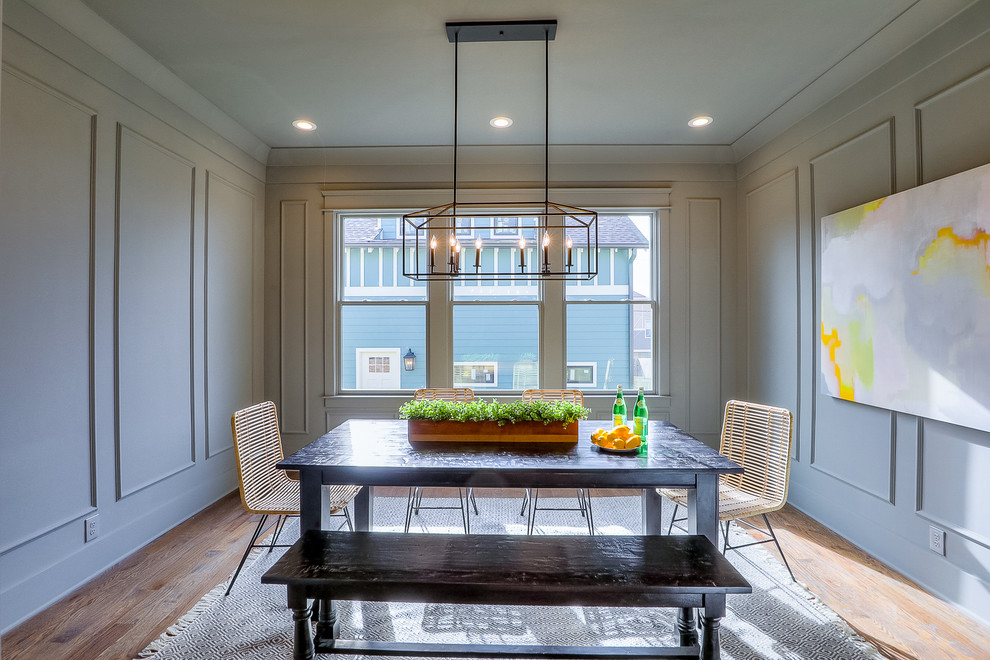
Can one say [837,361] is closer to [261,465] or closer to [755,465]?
[755,465]

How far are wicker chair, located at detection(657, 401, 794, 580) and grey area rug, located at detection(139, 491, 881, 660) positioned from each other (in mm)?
289

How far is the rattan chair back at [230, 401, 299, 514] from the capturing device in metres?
2.50

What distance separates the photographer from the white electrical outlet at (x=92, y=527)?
8.57ft

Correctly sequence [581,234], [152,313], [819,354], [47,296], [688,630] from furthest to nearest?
[581,234] < [819,354] < [152,313] < [47,296] < [688,630]

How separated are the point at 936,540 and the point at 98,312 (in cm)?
432

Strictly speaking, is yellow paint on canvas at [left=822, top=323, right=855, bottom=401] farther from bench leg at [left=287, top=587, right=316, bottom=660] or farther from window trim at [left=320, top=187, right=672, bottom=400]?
bench leg at [left=287, top=587, right=316, bottom=660]

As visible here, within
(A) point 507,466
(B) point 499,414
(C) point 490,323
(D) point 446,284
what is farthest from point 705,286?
(A) point 507,466

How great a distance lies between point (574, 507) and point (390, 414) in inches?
68.8

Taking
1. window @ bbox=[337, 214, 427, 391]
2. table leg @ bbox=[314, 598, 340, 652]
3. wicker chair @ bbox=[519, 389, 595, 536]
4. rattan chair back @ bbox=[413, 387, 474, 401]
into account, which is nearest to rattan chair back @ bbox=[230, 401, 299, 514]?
table leg @ bbox=[314, 598, 340, 652]

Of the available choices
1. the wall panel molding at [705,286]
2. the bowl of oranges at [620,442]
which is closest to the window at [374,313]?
the wall panel molding at [705,286]

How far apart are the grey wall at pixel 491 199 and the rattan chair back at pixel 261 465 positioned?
1518 millimetres

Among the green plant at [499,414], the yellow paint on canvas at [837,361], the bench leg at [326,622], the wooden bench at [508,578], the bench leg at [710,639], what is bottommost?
the bench leg at [326,622]

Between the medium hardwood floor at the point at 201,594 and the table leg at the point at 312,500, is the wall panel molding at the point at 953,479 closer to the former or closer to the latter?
the medium hardwood floor at the point at 201,594

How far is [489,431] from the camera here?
102 inches
